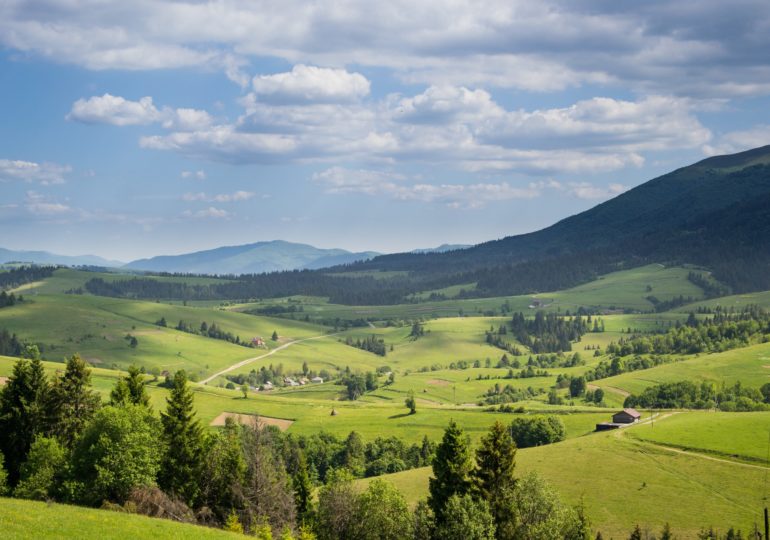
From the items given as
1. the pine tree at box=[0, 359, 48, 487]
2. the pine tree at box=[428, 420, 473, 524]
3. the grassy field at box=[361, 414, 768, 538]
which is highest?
the pine tree at box=[0, 359, 48, 487]

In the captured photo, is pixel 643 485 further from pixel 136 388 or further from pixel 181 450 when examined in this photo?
pixel 136 388

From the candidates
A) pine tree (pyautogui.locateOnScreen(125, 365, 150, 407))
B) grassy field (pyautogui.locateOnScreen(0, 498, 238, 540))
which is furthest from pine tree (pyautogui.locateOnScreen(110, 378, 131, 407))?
grassy field (pyautogui.locateOnScreen(0, 498, 238, 540))

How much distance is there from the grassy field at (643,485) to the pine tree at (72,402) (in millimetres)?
53364

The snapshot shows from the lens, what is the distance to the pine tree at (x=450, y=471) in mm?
74938

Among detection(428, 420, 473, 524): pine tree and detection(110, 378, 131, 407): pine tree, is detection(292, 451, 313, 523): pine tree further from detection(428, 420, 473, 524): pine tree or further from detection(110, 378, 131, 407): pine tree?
detection(110, 378, 131, 407): pine tree

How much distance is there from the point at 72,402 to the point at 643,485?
292 feet

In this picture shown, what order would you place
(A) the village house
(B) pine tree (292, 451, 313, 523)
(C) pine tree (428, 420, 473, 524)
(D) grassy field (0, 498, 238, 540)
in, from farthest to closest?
(A) the village house → (B) pine tree (292, 451, 313, 523) → (C) pine tree (428, 420, 473, 524) → (D) grassy field (0, 498, 238, 540)

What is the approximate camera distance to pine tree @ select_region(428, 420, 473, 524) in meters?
74.9

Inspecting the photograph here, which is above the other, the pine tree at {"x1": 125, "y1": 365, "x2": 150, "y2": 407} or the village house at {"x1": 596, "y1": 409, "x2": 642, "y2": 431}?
the pine tree at {"x1": 125, "y1": 365, "x2": 150, "y2": 407}

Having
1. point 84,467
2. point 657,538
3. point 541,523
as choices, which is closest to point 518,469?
point 657,538

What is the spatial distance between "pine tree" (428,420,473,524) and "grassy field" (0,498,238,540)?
1003 inches

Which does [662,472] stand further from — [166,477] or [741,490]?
[166,477]

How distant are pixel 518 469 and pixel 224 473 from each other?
71.2 meters

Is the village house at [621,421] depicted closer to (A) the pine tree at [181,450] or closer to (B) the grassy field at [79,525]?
(A) the pine tree at [181,450]
